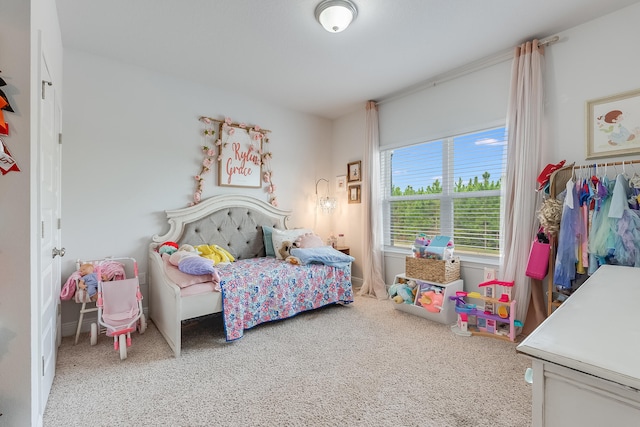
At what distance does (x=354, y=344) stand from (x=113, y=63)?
138 inches

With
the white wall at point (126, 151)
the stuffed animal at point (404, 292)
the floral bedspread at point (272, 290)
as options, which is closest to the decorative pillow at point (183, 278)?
the floral bedspread at point (272, 290)

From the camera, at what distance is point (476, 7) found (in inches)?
83.8

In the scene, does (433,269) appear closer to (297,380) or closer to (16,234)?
(297,380)

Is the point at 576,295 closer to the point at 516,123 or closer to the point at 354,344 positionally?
the point at 354,344

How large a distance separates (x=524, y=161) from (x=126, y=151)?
3801 mm

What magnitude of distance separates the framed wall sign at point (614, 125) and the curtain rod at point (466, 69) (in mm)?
676

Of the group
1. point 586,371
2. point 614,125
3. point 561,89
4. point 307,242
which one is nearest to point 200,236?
point 307,242

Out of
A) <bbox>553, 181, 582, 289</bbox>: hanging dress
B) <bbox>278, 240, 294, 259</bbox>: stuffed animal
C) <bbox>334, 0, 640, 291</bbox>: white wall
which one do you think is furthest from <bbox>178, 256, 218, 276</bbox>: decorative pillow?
<bbox>553, 181, 582, 289</bbox>: hanging dress

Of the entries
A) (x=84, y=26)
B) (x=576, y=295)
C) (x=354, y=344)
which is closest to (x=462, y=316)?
(x=354, y=344)

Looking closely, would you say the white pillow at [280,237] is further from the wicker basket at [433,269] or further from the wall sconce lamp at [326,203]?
the wicker basket at [433,269]

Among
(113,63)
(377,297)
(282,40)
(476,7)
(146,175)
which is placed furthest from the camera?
(377,297)

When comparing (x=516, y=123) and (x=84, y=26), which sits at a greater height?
(x=84, y=26)

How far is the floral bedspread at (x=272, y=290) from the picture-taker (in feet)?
8.20

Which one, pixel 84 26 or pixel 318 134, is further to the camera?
pixel 318 134
